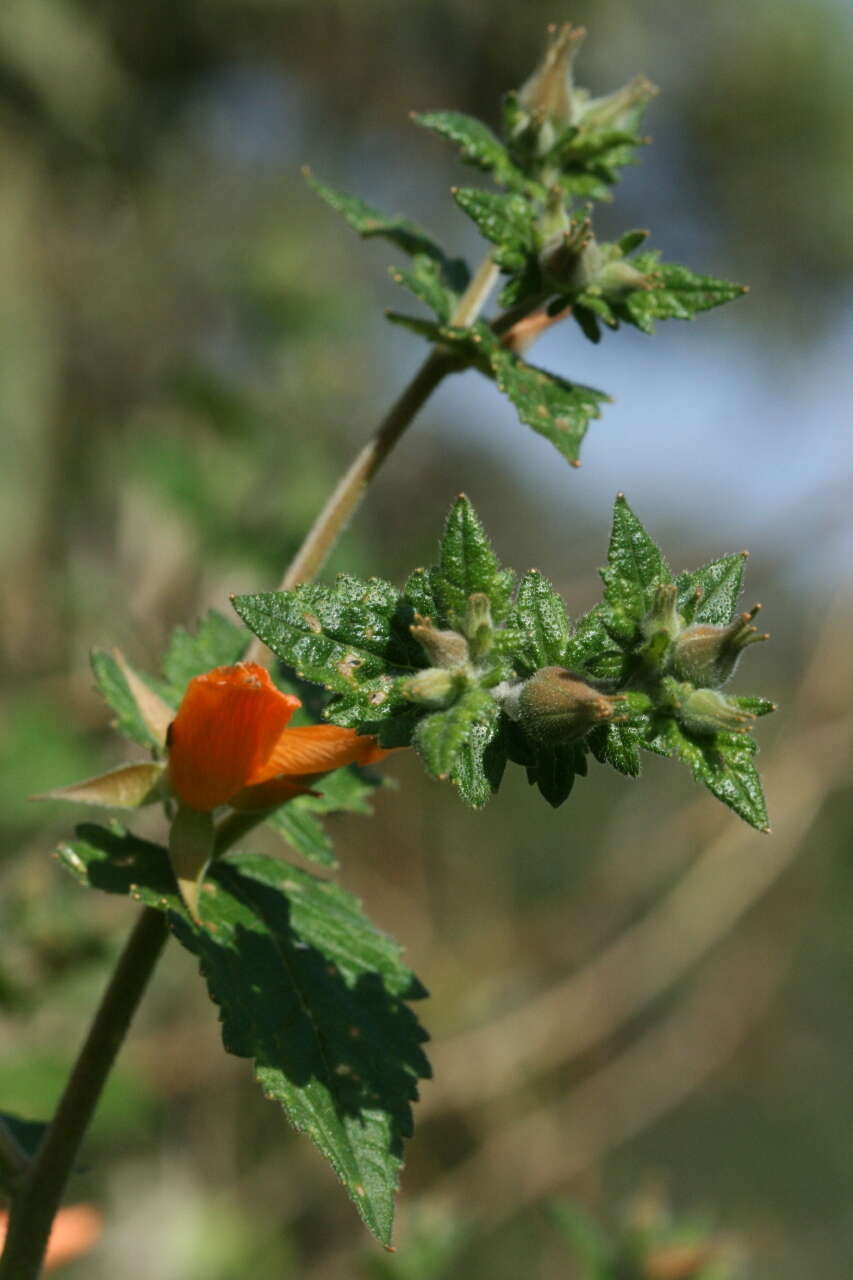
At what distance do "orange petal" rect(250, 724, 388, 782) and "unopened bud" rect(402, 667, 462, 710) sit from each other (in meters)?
0.09

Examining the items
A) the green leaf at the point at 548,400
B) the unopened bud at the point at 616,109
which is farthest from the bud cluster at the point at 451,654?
the unopened bud at the point at 616,109

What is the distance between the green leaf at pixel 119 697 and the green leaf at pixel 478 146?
58cm

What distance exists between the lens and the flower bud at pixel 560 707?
30.5 inches

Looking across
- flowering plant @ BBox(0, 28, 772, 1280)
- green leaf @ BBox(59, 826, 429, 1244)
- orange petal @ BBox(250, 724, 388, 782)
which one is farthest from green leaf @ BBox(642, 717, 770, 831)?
green leaf @ BBox(59, 826, 429, 1244)

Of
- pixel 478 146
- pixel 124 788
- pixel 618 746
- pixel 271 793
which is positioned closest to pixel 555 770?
pixel 618 746

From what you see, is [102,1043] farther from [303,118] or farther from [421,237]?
→ [303,118]

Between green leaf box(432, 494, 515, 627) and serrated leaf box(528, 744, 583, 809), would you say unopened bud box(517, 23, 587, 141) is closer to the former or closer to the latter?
green leaf box(432, 494, 515, 627)

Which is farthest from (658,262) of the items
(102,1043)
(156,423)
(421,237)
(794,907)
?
(794,907)

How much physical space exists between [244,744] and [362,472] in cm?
33

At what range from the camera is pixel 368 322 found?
4.36 m

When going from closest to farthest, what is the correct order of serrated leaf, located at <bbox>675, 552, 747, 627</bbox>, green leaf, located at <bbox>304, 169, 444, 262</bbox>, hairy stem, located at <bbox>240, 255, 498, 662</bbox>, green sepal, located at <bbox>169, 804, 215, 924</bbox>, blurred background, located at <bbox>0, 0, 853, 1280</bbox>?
serrated leaf, located at <bbox>675, 552, 747, 627</bbox>, green sepal, located at <bbox>169, 804, 215, 924</bbox>, hairy stem, located at <bbox>240, 255, 498, 662</bbox>, green leaf, located at <bbox>304, 169, 444, 262</bbox>, blurred background, located at <bbox>0, 0, 853, 1280</bbox>

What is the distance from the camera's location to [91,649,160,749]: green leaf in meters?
1.19

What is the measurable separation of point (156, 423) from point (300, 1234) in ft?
9.84

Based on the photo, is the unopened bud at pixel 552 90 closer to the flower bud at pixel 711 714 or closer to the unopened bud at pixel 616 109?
the unopened bud at pixel 616 109
